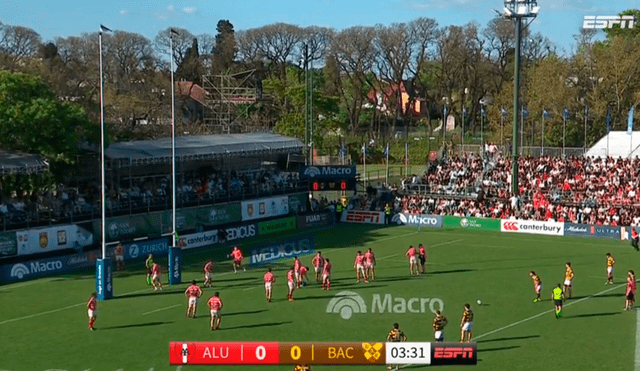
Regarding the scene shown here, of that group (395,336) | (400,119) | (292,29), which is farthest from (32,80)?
(400,119)

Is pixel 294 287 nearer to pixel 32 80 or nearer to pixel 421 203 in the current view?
pixel 32 80

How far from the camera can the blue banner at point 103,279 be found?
37031mm

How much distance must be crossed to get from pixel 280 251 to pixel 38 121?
1399 centimetres

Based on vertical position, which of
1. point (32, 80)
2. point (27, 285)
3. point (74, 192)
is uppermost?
point (32, 80)

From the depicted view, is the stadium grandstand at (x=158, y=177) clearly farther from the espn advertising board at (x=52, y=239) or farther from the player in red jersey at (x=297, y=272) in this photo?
the player in red jersey at (x=297, y=272)

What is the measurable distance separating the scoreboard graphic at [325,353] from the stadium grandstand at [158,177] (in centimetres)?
3118

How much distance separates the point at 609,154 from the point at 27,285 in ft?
162

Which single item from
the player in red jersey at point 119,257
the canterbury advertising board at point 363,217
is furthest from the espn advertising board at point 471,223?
the player in red jersey at point 119,257

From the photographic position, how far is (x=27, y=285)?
Answer: 134ft

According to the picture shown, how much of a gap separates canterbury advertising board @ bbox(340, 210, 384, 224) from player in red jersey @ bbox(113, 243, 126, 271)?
22.6 meters

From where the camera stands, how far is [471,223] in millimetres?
60469

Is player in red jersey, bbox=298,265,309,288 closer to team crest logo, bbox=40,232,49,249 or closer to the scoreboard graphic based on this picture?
team crest logo, bbox=40,232,49,249

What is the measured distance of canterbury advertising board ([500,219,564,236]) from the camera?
5697 cm

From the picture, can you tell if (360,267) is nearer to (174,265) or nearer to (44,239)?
(174,265)
